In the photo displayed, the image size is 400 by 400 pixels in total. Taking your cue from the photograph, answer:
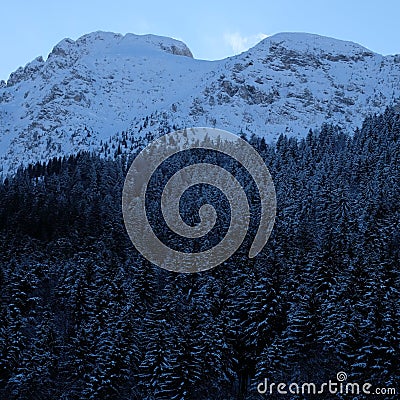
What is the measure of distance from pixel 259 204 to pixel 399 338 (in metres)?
46.2

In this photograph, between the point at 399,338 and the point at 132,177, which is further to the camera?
the point at 132,177

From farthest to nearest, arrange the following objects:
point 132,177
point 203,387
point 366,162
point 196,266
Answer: point 132,177
point 366,162
point 196,266
point 203,387

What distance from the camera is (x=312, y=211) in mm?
76562

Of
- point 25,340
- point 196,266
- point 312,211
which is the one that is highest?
point 312,211

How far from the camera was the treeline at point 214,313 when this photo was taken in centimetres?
4194

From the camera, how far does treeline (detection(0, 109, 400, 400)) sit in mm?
41938

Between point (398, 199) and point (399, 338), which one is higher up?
point (398, 199)

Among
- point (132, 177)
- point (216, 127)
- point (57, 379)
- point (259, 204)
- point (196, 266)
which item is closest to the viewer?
point (57, 379)

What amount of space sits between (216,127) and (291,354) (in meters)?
161

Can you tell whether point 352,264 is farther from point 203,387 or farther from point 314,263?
point 203,387

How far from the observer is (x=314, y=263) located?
171 feet

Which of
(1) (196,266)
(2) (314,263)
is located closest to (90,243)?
(1) (196,266)

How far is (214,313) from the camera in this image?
49469 millimetres

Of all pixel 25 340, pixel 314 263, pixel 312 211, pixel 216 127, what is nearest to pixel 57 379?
pixel 25 340
